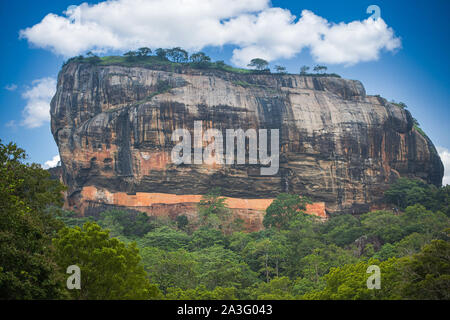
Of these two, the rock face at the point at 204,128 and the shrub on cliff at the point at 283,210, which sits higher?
the rock face at the point at 204,128

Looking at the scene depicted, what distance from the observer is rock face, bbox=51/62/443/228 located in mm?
34375

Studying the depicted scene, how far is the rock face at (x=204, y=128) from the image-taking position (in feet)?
113

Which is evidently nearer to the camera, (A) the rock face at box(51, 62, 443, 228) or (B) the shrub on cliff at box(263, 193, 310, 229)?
(B) the shrub on cliff at box(263, 193, 310, 229)

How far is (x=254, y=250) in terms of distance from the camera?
982 inches

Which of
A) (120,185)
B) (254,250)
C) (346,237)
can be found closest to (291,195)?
(346,237)

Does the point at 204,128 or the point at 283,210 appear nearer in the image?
the point at 283,210

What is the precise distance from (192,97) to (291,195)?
1076 cm

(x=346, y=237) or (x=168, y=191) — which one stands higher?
(x=168, y=191)

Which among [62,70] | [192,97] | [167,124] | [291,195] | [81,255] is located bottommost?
[81,255]

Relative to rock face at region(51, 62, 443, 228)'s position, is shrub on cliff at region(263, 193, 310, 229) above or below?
below

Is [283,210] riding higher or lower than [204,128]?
lower

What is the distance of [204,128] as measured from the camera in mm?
34625

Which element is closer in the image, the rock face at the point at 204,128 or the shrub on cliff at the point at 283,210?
the shrub on cliff at the point at 283,210
